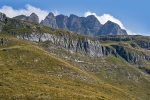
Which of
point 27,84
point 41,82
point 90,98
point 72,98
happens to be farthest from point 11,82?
point 90,98

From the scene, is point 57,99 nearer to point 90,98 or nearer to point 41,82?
point 90,98

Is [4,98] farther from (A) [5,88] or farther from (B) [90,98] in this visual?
(B) [90,98]

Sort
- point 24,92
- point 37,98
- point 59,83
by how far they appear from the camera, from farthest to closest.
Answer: point 59,83 < point 24,92 < point 37,98

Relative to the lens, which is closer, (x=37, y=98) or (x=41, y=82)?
(x=37, y=98)

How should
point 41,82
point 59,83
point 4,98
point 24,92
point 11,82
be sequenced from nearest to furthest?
point 4,98 → point 24,92 → point 11,82 → point 41,82 → point 59,83

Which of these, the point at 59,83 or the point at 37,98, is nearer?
the point at 37,98

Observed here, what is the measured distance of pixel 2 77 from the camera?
520 feet

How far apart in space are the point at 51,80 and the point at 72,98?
49.9 meters

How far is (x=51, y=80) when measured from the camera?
191 m

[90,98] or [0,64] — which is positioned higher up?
[0,64]

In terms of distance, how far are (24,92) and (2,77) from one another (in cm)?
3025

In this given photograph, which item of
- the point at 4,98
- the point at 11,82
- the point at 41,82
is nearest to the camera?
the point at 4,98

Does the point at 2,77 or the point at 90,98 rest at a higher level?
the point at 2,77

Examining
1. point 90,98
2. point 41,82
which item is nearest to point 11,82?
point 41,82
